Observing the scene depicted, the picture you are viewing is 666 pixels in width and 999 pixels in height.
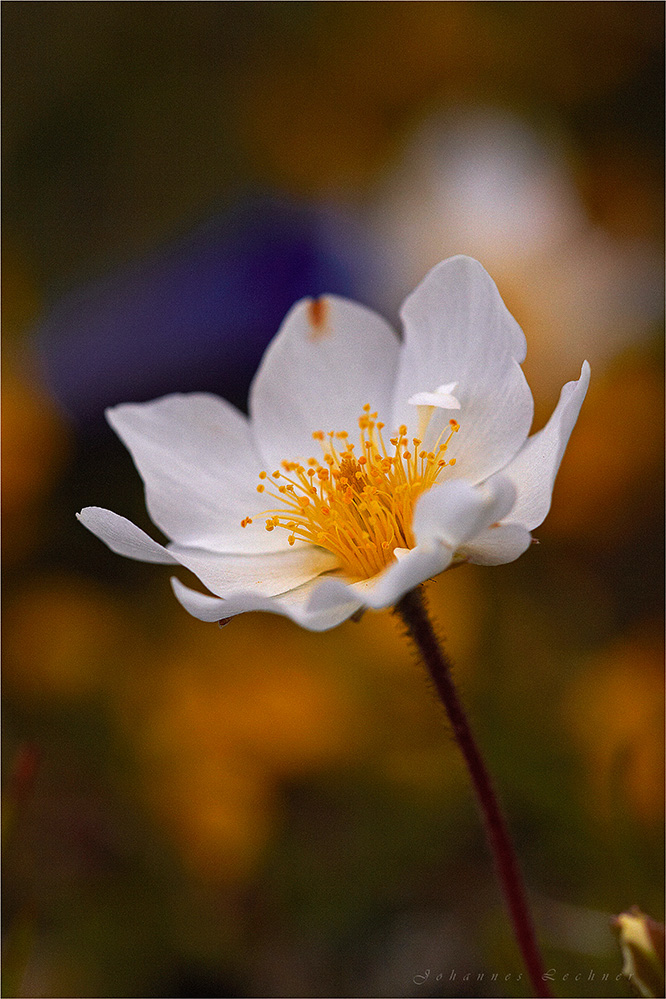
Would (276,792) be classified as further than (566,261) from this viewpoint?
No

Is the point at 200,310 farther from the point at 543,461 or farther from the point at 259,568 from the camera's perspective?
the point at 543,461

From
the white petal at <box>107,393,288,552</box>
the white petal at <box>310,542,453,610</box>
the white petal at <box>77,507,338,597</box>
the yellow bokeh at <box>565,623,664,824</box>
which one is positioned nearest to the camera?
the white petal at <box>310,542,453,610</box>

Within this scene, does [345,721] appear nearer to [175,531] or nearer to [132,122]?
[175,531]

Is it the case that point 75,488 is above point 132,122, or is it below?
below

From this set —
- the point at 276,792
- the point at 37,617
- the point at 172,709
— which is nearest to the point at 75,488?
the point at 37,617

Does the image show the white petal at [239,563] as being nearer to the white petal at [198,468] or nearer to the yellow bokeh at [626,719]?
the white petal at [198,468]

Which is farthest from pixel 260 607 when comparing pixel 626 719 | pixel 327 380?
pixel 626 719

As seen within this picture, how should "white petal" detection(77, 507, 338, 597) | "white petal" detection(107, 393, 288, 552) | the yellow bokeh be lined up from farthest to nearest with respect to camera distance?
the yellow bokeh < "white petal" detection(107, 393, 288, 552) < "white petal" detection(77, 507, 338, 597)

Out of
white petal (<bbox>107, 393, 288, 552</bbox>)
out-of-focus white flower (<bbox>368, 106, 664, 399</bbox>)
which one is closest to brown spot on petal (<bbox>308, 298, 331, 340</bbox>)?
white petal (<bbox>107, 393, 288, 552</bbox>)

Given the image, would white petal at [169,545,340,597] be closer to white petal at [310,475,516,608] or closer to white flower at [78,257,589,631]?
white flower at [78,257,589,631]
